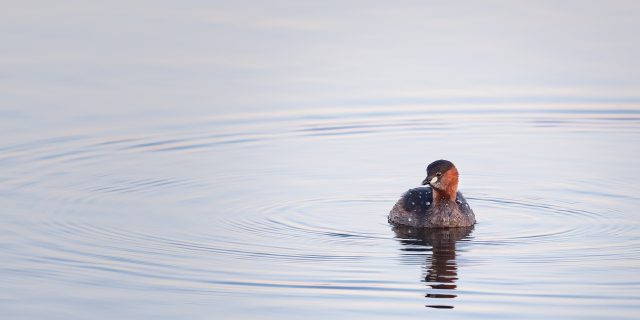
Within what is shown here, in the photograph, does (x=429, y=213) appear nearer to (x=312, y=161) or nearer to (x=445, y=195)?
(x=445, y=195)

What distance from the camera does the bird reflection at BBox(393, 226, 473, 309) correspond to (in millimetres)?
13695

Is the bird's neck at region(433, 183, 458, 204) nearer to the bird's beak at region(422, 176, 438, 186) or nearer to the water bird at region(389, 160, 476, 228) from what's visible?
the water bird at region(389, 160, 476, 228)

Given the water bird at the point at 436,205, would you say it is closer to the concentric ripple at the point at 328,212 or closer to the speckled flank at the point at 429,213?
the speckled flank at the point at 429,213

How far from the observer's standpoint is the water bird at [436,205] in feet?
55.1

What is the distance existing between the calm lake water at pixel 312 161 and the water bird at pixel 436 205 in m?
0.22

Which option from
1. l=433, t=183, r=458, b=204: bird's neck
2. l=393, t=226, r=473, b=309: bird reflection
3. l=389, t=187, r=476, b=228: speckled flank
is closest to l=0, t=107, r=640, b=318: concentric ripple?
l=393, t=226, r=473, b=309: bird reflection

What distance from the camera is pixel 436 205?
1702 cm

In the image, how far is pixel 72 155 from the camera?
19188mm

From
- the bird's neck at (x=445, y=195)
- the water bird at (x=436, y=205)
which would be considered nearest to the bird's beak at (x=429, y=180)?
the water bird at (x=436, y=205)

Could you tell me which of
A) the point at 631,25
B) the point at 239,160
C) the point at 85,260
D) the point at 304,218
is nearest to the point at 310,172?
the point at 239,160

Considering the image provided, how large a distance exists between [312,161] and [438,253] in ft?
14.2

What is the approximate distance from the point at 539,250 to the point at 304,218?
300cm

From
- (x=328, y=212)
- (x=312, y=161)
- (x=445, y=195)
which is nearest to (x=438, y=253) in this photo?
(x=445, y=195)

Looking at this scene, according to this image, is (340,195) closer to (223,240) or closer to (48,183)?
(223,240)
